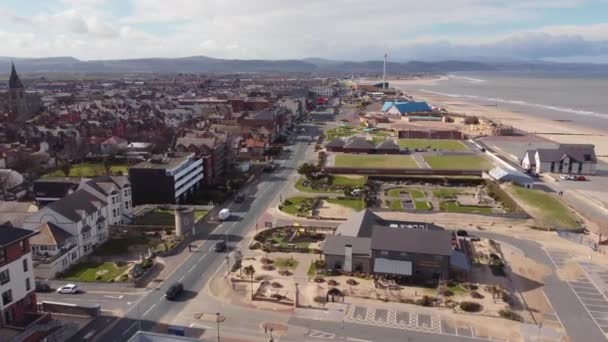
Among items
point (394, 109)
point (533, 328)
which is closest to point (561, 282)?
point (533, 328)

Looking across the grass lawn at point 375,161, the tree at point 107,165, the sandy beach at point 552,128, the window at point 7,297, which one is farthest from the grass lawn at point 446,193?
the window at point 7,297

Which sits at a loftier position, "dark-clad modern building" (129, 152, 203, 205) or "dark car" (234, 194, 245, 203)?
"dark-clad modern building" (129, 152, 203, 205)

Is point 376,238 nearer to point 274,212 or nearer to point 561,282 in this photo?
point 561,282

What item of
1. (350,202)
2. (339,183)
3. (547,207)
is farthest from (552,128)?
(350,202)

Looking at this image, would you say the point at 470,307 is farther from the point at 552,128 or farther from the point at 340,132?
the point at 552,128

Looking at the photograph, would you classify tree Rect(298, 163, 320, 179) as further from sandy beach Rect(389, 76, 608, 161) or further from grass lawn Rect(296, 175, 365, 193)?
sandy beach Rect(389, 76, 608, 161)

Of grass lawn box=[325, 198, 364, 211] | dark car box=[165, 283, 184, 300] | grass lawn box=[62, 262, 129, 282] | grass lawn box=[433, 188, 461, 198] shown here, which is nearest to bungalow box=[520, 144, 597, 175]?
grass lawn box=[433, 188, 461, 198]
